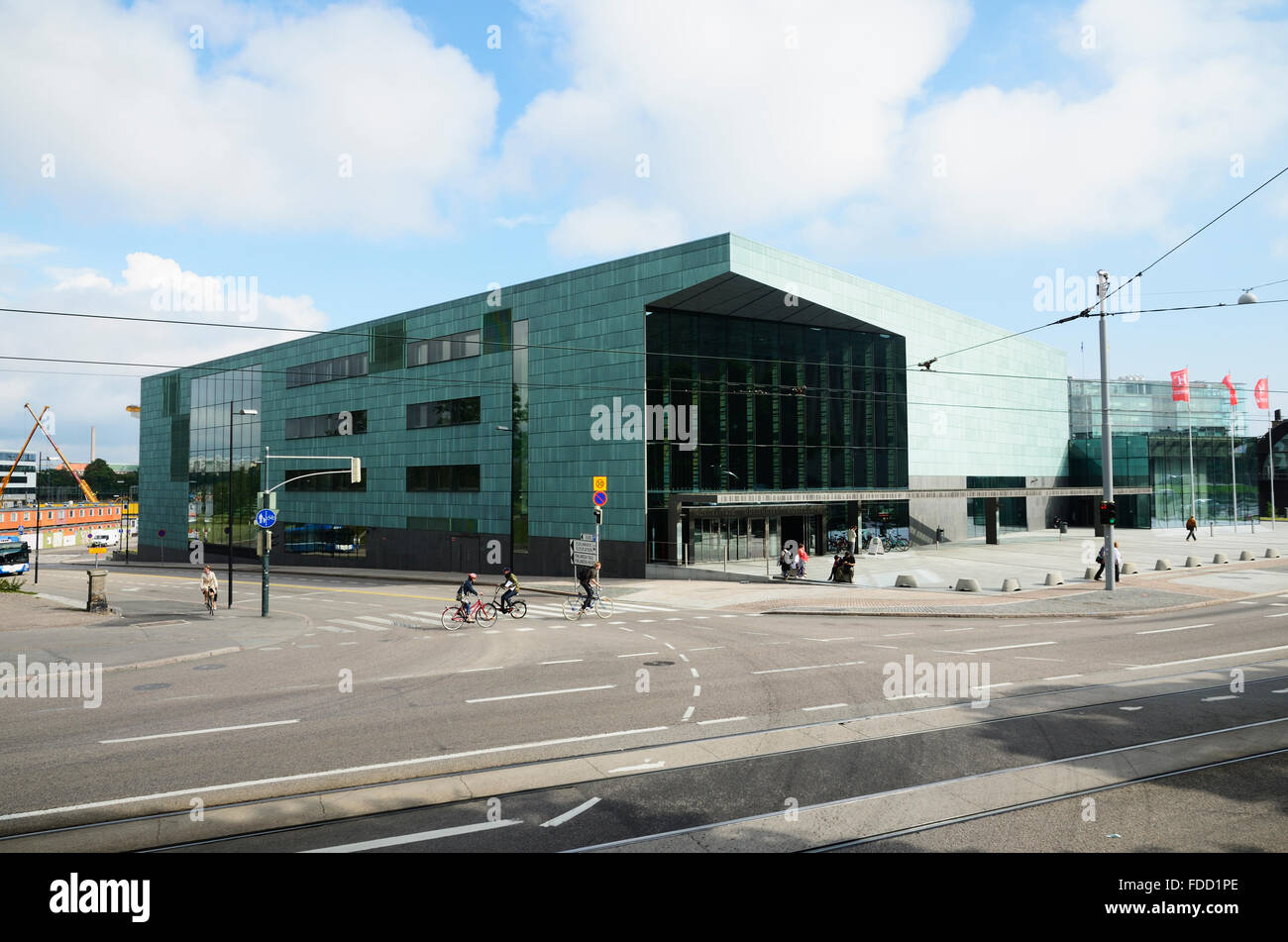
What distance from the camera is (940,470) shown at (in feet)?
170

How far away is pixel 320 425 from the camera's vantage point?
58.9m

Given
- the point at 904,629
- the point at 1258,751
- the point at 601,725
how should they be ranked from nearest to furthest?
the point at 1258,751 < the point at 601,725 < the point at 904,629

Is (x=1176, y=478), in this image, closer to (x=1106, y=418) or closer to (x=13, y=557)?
(x=1106, y=418)

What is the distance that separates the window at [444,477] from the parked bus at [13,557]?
24.9m

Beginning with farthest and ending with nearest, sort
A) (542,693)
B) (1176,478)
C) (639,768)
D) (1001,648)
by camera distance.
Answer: (1176,478) < (1001,648) < (542,693) < (639,768)

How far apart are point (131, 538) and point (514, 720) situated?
136 meters

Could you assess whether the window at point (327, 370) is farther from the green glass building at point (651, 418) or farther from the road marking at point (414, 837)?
the road marking at point (414, 837)

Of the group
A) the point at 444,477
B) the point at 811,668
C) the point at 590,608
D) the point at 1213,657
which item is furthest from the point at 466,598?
the point at 444,477

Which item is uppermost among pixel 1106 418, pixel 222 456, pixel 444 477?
pixel 222 456

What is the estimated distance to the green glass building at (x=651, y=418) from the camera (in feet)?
125

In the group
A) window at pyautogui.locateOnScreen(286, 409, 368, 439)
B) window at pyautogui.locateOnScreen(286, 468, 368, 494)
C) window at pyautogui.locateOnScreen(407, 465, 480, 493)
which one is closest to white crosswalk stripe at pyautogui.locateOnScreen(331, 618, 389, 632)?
window at pyautogui.locateOnScreen(407, 465, 480, 493)

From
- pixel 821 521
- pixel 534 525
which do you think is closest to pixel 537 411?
pixel 534 525

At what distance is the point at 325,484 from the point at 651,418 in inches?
1331
